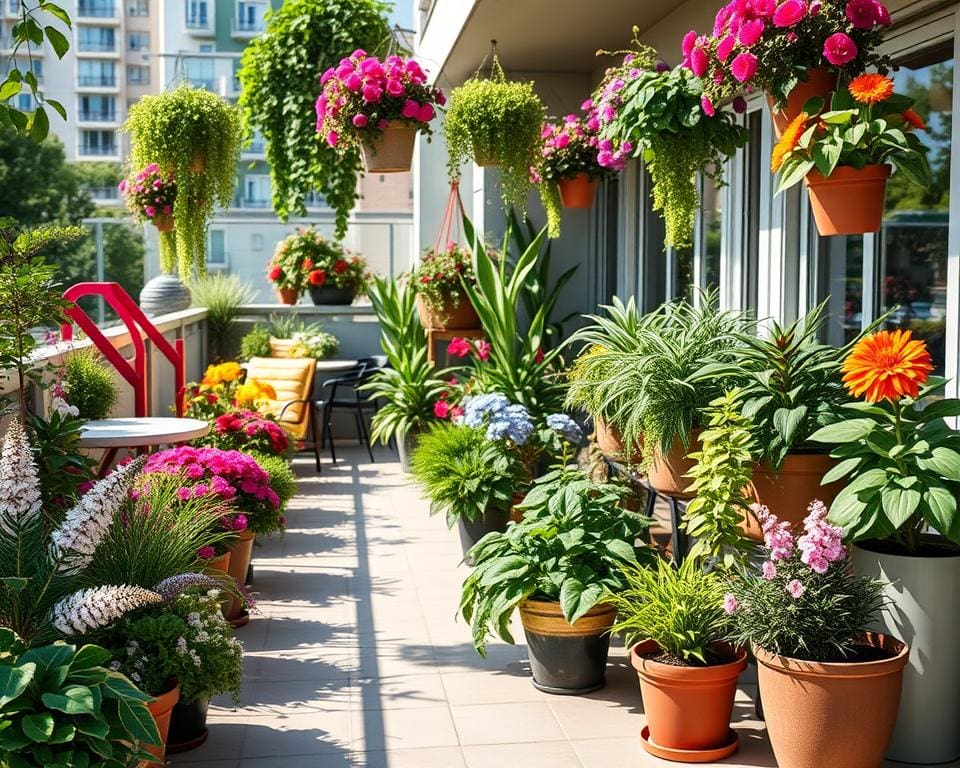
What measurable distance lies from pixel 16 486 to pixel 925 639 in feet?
8.15

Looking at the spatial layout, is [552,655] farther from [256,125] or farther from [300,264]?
[300,264]

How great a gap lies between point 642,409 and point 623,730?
1.03 metres

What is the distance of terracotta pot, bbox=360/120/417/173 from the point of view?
5883mm

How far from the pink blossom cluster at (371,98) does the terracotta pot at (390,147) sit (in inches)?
1.7

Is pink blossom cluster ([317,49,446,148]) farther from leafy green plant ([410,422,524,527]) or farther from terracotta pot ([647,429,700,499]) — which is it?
terracotta pot ([647,429,700,499])

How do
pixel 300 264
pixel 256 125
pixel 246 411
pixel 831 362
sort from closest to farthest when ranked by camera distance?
1. pixel 831 362
2. pixel 246 411
3. pixel 256 125
4. pixel 300 264

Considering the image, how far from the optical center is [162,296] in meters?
9.11

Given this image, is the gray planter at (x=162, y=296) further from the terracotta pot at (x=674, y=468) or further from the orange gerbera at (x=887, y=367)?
the orange gerbera at (x=887, y=367)

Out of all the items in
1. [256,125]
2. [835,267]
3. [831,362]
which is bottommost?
[831,362]

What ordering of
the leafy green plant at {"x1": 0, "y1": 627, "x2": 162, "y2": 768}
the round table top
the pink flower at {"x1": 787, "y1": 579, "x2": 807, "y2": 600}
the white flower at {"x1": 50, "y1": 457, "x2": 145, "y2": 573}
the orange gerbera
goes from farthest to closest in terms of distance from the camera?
the round table top
the pink flower at {"x1": 787, "y1": 579, "x2": 807, "y2": 600}
the orange gerbera
the white flower at {"x1": 50, "y1": 457, "x2": 145, "y2": 573}
the leafy green plant at {"x1": 0, "y1": 627, "x2": 162, "y2": 768}

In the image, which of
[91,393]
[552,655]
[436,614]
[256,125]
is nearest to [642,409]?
[552,655]

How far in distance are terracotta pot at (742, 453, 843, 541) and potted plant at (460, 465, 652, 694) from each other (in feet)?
1.75

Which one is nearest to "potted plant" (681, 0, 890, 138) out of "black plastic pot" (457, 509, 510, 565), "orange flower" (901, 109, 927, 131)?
"orange flower" (901, 109, 927, 131)

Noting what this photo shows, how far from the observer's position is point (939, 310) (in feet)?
13.1
